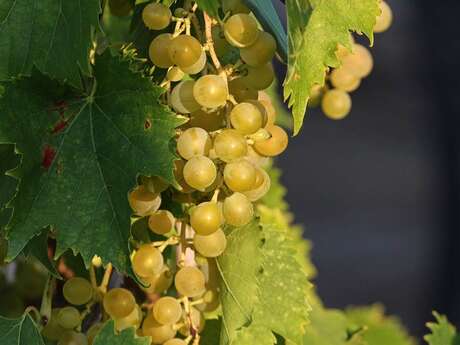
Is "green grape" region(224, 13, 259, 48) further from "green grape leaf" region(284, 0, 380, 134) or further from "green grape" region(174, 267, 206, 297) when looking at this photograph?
"green grape" region(174, 267, 206, 297)

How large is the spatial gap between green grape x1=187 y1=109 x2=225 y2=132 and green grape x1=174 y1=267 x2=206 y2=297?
0.11 m

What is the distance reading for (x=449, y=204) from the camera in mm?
5129

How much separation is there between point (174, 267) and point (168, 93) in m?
0.15

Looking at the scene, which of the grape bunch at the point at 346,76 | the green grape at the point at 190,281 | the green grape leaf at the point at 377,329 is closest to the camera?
the green grape at the point at 190,281

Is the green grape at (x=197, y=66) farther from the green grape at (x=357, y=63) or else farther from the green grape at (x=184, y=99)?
the green grape at (x=357, y=63)

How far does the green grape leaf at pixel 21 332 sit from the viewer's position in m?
0.84

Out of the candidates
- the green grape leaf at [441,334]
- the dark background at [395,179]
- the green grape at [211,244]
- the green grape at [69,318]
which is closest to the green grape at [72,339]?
the green grape at [69,318]

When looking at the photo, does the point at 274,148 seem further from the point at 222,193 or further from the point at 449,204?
the point at 449,204

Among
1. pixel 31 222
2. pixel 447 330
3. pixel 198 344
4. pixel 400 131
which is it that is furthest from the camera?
pixel 400 131

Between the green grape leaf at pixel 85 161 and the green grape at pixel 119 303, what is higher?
the green grape leaf at pixel 85 161

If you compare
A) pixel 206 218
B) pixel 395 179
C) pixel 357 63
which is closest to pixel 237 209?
pixel 206 218

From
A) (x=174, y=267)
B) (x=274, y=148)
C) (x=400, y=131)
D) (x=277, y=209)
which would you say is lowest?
(x=400, y=131)

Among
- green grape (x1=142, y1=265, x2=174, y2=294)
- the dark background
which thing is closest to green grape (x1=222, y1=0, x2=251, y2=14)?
green grape (x1=142, y1=265, x2=174, y2=294)

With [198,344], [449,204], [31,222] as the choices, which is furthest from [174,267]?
[449,204]
